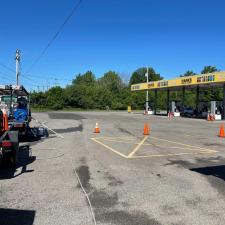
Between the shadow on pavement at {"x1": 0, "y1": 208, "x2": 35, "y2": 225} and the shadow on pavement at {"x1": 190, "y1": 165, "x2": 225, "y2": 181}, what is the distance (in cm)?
503

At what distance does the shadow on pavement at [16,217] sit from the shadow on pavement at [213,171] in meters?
5.03

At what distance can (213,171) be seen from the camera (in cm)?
1026

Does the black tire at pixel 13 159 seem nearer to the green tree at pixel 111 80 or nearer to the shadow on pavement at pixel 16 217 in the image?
the shadow on pavement at pixel 16 217

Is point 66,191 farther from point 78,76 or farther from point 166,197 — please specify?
point 78,76

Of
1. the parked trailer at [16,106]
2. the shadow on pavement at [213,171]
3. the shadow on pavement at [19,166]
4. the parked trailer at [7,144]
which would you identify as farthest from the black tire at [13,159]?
the parked trailer at [16,106]

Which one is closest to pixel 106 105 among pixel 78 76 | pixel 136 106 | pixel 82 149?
pixel 136 106

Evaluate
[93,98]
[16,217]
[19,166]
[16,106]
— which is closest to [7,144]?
[19,166]

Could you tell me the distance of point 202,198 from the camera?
24.3ft

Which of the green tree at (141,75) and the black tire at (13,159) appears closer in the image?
the black tire at (13,159)

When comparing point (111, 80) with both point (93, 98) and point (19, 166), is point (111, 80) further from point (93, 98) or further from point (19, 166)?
point (19, 166)

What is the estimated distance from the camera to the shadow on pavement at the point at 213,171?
380 inches

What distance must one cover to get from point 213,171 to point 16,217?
233 inches

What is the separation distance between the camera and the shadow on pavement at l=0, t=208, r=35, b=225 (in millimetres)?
5934

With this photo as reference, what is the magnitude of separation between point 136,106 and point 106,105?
7.85m
